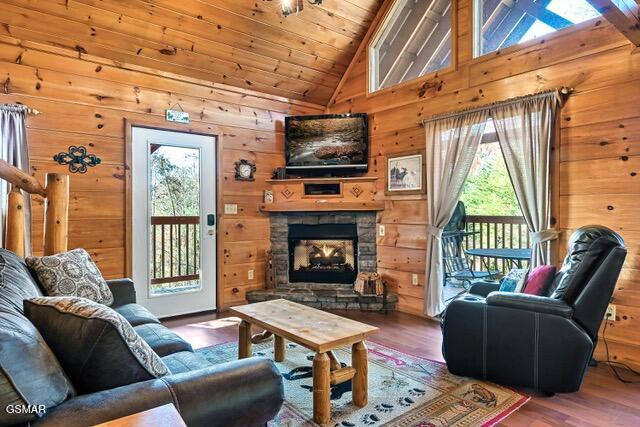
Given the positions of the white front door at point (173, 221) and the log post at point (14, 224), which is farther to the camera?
the white front door at point (173, 221)

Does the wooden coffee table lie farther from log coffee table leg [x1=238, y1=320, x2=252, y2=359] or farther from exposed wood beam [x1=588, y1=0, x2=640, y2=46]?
exposed wood beam [x1=588, y1=0, x2=640, y2=46]

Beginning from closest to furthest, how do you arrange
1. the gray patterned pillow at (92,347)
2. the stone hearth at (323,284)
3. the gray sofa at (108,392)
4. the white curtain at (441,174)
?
the gray sofa at (108,392) < the gray patterned pillow at (92,347) < the white curtain at (441,174) < the stone hearth at (323,284)

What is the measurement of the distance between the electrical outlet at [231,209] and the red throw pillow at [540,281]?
10.4 feet

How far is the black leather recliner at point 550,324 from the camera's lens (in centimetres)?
221

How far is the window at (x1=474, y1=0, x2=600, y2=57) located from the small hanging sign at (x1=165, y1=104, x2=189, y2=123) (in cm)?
305

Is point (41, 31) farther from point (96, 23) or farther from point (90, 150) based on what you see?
point (90, 150)

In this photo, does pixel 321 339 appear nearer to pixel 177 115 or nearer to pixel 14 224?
pixel 14 224

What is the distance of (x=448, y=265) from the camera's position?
4914 mm

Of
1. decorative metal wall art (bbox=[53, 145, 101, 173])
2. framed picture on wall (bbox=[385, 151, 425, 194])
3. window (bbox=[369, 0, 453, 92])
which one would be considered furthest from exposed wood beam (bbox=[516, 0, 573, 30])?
decorative metal wall art (bbox=[53, 145, 101, 173])

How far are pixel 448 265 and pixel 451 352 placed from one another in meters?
2.46

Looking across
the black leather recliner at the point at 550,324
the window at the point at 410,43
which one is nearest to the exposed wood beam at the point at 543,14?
the window at the point at 410,43

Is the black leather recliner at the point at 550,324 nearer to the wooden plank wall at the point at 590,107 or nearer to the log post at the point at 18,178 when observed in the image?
the wooden plank wall at the point at 590,107

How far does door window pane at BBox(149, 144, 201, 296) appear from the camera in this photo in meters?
4.02

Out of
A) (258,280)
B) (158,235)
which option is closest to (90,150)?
(158,235)
